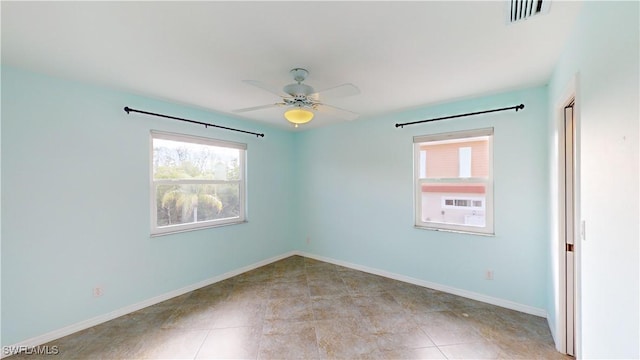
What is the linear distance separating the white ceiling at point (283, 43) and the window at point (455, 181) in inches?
29.3

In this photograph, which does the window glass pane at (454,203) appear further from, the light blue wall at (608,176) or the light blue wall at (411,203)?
the light blue wall at (608,176)

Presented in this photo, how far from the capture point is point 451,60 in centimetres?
208

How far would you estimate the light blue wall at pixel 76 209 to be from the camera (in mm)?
2176

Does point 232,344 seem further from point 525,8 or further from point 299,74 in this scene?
point 525,8

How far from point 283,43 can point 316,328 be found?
251 cm

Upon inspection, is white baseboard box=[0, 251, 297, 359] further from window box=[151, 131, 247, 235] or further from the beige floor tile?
the beige floor tile

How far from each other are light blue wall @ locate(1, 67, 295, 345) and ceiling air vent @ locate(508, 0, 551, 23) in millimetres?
3384

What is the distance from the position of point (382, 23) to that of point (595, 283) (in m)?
1.79

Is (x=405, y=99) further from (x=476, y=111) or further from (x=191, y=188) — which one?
(x=191, y=188)

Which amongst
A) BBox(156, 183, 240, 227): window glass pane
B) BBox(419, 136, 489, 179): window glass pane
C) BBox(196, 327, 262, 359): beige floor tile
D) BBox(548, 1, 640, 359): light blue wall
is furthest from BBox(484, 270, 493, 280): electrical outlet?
BBox(156, 183, 240, 227): window glass pane

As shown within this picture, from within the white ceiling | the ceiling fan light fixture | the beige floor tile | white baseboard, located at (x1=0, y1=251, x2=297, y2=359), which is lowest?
the beige floor tile

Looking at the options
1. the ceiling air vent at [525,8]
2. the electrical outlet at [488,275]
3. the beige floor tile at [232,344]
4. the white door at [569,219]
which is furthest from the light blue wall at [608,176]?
the beige floor tile at [232,344]

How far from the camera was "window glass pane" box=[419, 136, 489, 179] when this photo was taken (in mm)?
3100

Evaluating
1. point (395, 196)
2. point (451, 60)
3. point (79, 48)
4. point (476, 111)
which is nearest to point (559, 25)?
point (451, 60)
